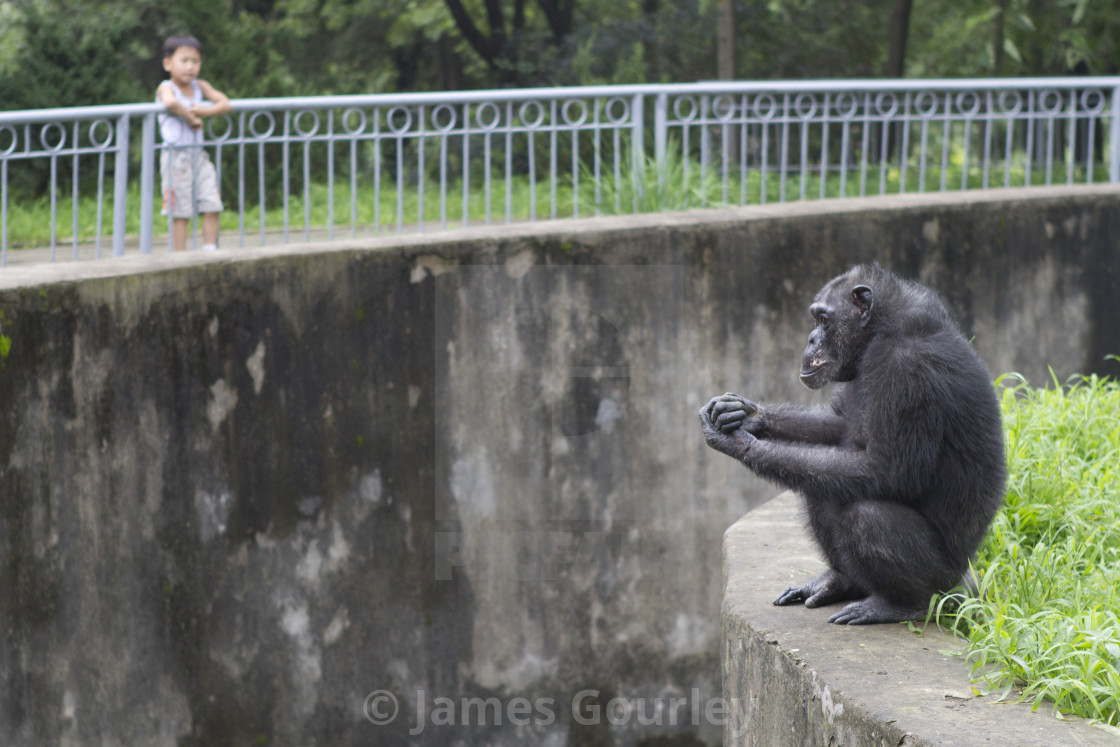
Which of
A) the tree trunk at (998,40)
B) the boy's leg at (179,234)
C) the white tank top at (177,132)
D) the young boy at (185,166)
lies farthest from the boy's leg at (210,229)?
the tree trunk at (998,40)

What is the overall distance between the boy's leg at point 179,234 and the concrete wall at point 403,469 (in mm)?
1183

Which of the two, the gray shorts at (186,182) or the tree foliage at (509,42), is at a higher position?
the tree foliage at (509,42)

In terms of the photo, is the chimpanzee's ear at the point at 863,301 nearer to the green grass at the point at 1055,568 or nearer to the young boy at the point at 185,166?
the green grass at the point at 1055,568

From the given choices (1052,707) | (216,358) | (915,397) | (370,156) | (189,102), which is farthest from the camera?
(370,156)

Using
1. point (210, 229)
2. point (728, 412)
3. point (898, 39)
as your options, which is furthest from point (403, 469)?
point (898, 39)

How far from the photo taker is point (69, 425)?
16.1ft

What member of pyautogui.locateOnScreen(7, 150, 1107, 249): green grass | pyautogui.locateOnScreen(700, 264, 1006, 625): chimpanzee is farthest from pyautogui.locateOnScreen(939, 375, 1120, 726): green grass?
pyautogui.locateOnScreen(7, 150, 1107, 249): green grass

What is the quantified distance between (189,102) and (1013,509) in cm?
498

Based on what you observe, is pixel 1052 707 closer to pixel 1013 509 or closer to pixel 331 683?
pixel 1013 509

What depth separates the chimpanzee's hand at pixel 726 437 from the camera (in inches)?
129

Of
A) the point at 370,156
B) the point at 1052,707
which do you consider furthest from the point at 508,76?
the point at 1052,707

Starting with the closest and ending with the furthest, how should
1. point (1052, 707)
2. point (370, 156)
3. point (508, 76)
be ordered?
point (1052, 707), point (370, 156), point (508, 76)

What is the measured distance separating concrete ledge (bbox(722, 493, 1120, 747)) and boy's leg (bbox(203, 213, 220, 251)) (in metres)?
3.82

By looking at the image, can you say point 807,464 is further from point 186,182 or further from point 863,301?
point 186,182
